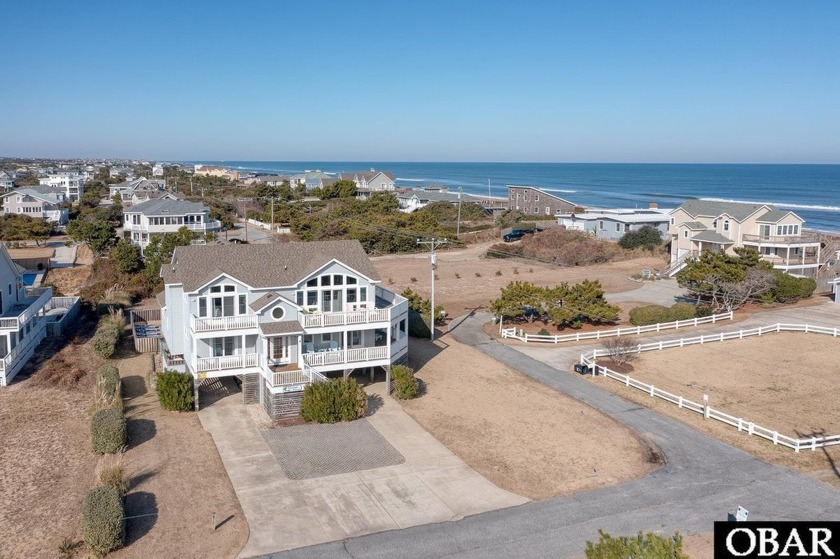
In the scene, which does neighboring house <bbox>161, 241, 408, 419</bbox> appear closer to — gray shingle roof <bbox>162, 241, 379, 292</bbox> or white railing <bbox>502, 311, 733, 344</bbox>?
gray shingle roof <bbox>162, 241, 379, 292</bbox>

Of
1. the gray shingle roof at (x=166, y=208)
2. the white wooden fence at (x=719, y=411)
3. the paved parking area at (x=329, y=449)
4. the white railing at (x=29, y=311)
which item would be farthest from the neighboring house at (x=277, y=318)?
the gray shingle roof at (x=166, y=208)

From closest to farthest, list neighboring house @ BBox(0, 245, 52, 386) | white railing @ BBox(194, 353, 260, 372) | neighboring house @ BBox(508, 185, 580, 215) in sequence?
white railing @ BBox(194, 353, 260, 372), neighboring house @ BBox(0, 245, 52, 386), neighboring house @ BBox(508, 185, 580, 215)

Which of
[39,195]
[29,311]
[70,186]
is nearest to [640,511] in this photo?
[29,311]

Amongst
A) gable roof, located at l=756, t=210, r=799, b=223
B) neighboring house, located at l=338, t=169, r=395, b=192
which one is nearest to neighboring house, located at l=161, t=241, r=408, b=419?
gable roof, located at l=756, t=210, r=799, b=223

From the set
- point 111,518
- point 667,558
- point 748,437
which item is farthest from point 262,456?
point 748,437

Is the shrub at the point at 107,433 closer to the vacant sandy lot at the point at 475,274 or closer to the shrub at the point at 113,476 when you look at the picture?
the shrub at the point at 113,476
